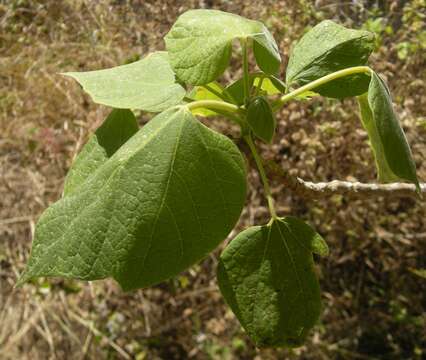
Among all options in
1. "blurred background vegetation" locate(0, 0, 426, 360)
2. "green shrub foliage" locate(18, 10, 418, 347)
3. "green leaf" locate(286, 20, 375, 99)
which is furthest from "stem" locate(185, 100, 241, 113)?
"blurred background vegetation" locate(0, 0, 426, 360)

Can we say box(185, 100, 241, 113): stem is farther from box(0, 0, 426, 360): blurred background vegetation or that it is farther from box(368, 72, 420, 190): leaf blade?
box(0, 0, 426, 360): blurred background vegetation

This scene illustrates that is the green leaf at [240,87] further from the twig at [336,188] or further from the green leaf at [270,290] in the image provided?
the green leaf at [270,290]

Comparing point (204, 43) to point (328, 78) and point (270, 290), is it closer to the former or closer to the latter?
point (328, 78)

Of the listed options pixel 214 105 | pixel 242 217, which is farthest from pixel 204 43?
pixel 242 217

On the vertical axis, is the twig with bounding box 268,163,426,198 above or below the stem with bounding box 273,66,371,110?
below

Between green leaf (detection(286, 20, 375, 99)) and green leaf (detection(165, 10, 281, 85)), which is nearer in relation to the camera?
green leaf (detection(165, 10, 281, 85))

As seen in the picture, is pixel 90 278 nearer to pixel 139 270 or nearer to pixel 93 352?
pixel 139 270
